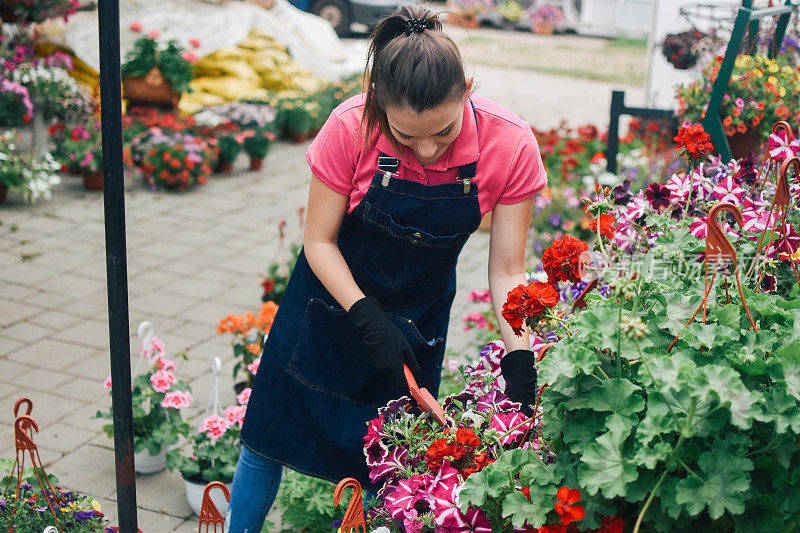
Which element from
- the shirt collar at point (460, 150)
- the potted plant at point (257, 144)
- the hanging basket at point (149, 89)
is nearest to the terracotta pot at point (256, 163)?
the potted plant at point (257, 144)

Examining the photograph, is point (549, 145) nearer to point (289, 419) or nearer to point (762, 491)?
point (289, 419)

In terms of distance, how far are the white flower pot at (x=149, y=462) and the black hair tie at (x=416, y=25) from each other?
1885 millimetres

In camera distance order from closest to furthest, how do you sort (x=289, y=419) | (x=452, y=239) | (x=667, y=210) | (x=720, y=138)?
(x=667, y=210)
(x=452, y=239)
(x=289, y=419)
(x=720, y=138)

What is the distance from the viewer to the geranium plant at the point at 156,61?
23.1 ft

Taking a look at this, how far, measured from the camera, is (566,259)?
130cm

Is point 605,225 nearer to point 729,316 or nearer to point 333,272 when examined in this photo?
point 729,316

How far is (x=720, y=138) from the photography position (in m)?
2.39

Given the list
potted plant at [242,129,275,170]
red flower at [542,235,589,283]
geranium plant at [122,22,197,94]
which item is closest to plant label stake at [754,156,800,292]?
red flower at [542,235,589,283]

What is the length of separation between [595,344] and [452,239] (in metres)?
0.70

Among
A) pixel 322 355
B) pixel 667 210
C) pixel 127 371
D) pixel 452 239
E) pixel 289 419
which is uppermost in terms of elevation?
pixel 667 210

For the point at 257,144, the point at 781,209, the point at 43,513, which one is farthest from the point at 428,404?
the point at 257,144

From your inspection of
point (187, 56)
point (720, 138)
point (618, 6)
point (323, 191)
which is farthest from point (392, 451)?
point (618, 6)

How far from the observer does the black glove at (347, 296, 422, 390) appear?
170cm

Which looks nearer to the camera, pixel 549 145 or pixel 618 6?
pixel 549 145
